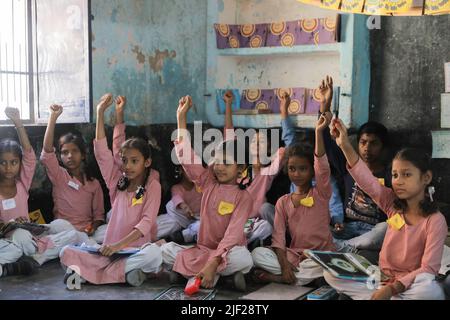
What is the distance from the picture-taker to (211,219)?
3506 mm

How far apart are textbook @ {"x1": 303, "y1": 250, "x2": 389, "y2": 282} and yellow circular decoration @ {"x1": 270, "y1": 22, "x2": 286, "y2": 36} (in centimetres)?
278

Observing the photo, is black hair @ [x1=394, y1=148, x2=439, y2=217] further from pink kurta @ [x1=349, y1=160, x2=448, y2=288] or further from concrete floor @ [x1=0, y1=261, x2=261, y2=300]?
concrete floor @ [x1=0, y1=261, x2=261, y2=300]

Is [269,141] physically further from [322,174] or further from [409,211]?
[409,211]

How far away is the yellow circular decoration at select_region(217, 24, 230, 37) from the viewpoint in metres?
5.45

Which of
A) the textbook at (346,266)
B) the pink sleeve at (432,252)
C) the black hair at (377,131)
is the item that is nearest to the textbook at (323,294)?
the textbook at (346,266)

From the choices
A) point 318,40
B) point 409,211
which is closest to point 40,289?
point 409,211

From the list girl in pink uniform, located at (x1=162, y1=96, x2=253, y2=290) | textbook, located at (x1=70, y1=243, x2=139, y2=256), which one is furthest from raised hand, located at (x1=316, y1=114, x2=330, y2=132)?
textbook, located at (x1=70, y1=243, x2=139, y2=256)

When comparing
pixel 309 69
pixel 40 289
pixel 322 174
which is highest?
pixel 309 69

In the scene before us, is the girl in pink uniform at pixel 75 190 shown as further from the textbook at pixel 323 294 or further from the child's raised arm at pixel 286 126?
the textbook at pixel 323 294

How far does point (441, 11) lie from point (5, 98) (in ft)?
10.3

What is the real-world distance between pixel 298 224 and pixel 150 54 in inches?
90.8

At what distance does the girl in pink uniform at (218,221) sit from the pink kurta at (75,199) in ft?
3.66

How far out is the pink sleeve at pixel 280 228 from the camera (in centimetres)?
354

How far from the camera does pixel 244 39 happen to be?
18.1 feet
